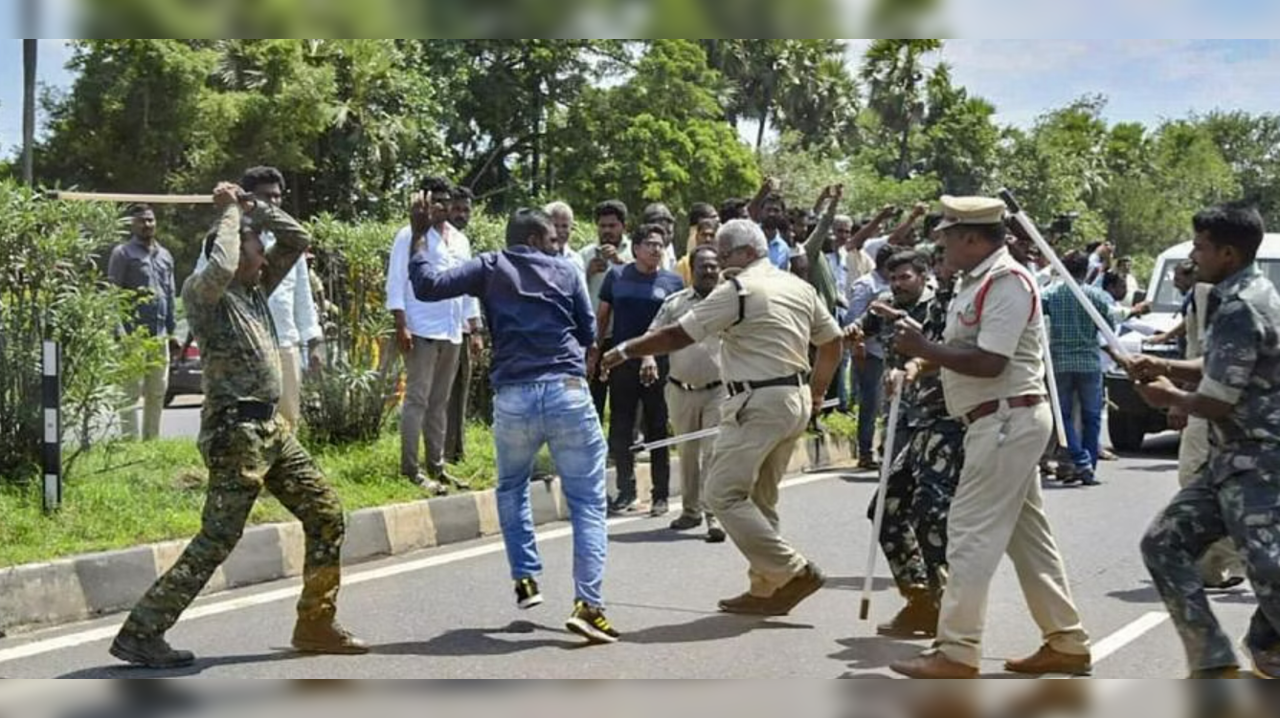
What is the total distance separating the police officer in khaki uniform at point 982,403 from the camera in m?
5.81

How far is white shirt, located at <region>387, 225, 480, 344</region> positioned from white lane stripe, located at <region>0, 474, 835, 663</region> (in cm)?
141

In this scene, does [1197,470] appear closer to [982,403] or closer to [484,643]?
[982,403]

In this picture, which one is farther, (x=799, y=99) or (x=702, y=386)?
(x=799, y=99)

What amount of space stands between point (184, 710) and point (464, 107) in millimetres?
33916

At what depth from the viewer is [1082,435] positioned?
12.5 metres

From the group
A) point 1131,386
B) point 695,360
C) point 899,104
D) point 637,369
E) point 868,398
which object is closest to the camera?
point 695,360

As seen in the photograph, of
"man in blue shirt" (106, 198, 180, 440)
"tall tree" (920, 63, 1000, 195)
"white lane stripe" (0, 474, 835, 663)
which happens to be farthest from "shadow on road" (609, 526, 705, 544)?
"tall tree" (920, 63, 1000, 195)

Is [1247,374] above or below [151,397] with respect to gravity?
above

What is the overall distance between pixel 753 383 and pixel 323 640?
2.33m

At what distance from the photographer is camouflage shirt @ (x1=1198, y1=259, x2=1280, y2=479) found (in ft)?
17.7

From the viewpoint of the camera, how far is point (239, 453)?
20.8 feet

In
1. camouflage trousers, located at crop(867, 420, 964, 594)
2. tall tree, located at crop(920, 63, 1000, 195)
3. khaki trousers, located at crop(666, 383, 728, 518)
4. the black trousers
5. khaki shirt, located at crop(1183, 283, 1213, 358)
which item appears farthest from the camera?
tall tree, located at crop(920, 63, 1000, 195)

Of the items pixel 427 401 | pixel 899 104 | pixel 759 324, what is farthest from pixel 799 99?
pixel 759 324

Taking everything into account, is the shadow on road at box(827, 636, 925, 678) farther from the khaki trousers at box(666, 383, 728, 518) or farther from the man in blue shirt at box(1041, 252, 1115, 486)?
the man in blue shirt at box(1041, 252, 1115, 486)
